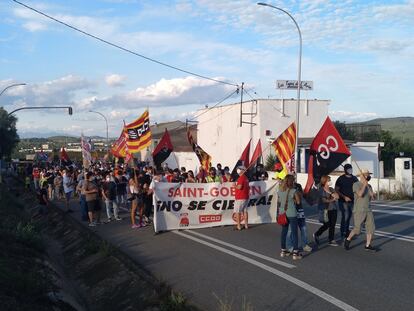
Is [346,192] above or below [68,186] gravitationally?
above

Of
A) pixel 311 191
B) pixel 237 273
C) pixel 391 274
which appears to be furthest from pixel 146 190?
pixel 391 274

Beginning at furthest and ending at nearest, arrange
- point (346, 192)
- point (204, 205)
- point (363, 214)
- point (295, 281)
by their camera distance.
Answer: point (204, 205) < point (346, 192) < point (363, 214) < point (295, 281)

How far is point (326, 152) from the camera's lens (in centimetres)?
1300

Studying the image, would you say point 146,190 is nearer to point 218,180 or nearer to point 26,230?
point 218,180

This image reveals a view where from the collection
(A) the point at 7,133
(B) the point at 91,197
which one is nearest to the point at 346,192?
(B) the point at 91,197

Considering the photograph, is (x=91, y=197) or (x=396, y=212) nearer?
(x=91, y=197)

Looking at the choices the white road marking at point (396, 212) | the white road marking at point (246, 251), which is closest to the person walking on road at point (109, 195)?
the white road marking at point (246, 251)

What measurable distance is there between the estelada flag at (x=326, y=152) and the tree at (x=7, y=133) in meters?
65.3

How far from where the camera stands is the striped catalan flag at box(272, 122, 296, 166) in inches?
632

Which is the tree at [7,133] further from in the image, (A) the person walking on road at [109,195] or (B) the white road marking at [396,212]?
(B) the white road marking at [396,212]

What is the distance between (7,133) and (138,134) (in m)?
64.5

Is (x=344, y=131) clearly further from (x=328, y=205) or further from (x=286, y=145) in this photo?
(x=328, y=205)

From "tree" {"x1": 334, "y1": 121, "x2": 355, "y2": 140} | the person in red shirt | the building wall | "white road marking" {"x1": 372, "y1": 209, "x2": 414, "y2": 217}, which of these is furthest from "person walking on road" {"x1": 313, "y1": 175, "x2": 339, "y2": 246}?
"tree" {"x1": 334, "y1": 121, "x2": 355, "y2": 140}

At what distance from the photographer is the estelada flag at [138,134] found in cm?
1900
